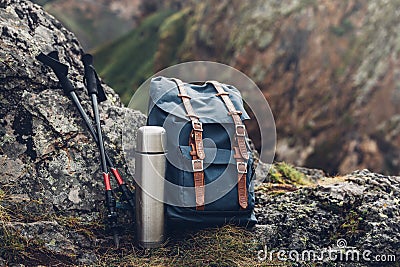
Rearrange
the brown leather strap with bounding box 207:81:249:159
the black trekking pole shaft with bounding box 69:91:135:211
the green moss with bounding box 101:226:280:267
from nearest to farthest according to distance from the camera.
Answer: the green moss with bounding box 101:226:280:267
the brown leather strap with bounding box 207:81:249:159
the black trekking pole shaft with bounding box 69:91:135:211

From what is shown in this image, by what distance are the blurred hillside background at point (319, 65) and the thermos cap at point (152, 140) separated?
11.8 meters

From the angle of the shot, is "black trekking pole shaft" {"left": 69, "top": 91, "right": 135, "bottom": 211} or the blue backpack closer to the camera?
the blue backpack

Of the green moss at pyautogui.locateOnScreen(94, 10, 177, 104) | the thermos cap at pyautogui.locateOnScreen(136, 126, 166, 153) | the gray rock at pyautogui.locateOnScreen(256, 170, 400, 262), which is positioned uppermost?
the green moss at pyautogui.locateOnScreen(94, 10, 177, 104)

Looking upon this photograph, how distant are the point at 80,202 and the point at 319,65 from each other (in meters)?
14.8

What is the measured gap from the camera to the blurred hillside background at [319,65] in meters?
16.1

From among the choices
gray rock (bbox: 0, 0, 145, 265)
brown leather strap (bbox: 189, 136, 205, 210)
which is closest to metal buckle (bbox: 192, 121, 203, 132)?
brown leather strap (bbox: 189, 136, 205, 210)

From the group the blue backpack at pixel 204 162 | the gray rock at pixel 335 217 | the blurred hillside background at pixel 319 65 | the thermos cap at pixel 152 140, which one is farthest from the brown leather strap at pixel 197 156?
the blurred hillside background at pixel 319 65

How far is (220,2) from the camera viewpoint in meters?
22.5

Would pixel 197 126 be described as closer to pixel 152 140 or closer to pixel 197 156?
pixel 197 156

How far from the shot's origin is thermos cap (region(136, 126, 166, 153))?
454cm

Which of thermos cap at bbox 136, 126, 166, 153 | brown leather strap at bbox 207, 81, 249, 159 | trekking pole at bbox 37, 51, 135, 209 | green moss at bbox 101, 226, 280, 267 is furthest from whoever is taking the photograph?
trekking pole at bbox 37, 51, 135, 209

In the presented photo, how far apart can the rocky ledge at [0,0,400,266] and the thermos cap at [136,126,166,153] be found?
32.5 inches

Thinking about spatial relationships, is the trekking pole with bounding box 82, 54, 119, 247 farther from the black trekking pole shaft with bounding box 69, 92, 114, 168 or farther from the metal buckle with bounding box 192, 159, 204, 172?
the metal buckle with bounding box 192, 159, 204, 172

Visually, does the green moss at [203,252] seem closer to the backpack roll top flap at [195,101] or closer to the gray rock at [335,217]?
the gray rock at [335,217]
